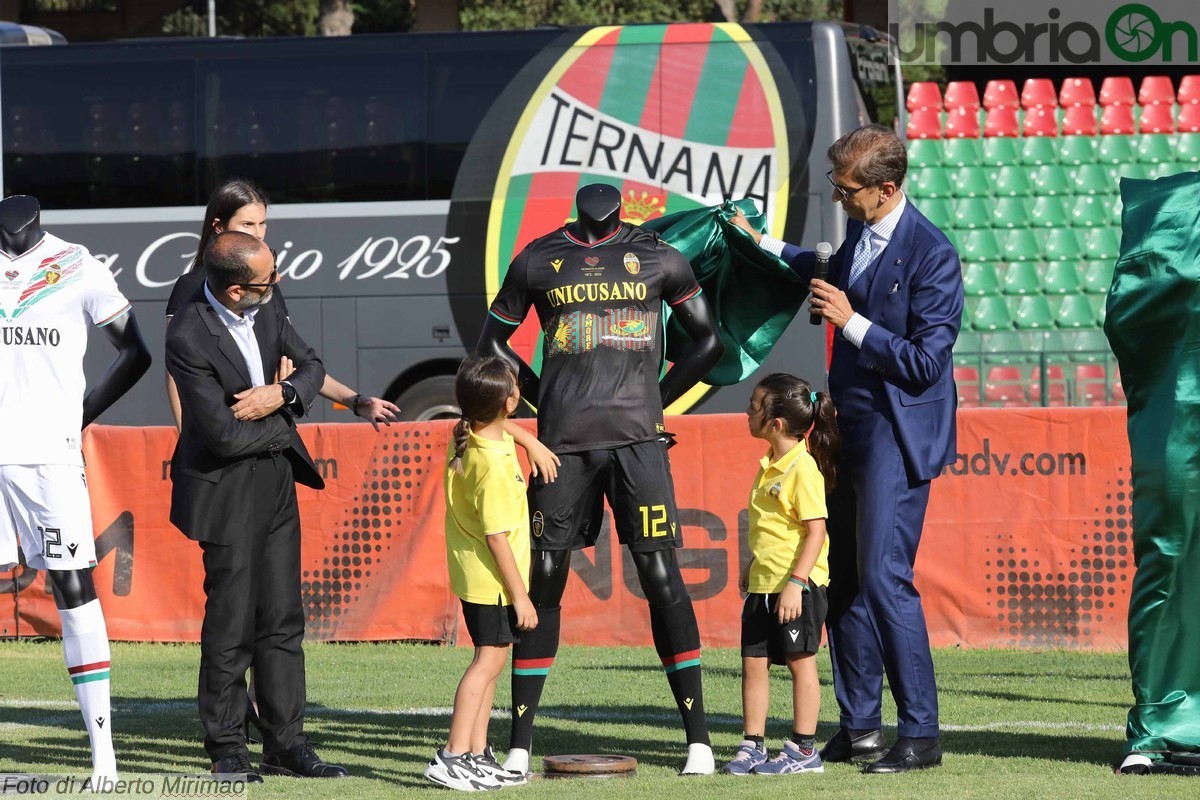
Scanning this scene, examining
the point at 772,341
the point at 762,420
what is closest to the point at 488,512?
the point at 762,420

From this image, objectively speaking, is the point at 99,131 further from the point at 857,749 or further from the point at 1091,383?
the point at 857,749

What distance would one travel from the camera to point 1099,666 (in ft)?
29.3

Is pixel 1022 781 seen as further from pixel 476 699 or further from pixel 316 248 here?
pixel 316 248

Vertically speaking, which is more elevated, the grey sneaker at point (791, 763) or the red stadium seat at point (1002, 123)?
the red stadium seat at point (1002, 123)

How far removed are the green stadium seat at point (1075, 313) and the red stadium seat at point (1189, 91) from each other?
298 centimetres

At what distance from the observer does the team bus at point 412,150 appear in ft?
49.0

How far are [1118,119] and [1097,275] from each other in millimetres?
2113

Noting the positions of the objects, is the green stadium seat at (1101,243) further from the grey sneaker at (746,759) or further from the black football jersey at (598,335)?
the grey sneaker at (746,759)

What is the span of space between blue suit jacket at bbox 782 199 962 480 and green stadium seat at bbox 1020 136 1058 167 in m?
13.9

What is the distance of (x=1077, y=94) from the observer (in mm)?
19828

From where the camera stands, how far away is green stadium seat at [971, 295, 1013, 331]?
60.4ft

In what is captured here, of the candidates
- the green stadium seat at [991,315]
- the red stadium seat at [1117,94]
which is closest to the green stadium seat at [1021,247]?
the green stadium seat at [991,315]

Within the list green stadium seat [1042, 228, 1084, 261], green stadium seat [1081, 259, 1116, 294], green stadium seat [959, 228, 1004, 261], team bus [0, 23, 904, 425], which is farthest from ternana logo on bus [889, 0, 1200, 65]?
team bus [0, 23, 904, 425]

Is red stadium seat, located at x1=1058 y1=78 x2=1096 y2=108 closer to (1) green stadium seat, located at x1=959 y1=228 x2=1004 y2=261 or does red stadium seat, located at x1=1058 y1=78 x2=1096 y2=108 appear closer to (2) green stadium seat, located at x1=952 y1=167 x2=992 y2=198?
(2) green stadium seat, located at x1=952 y1=167 x2=992 y2=198
